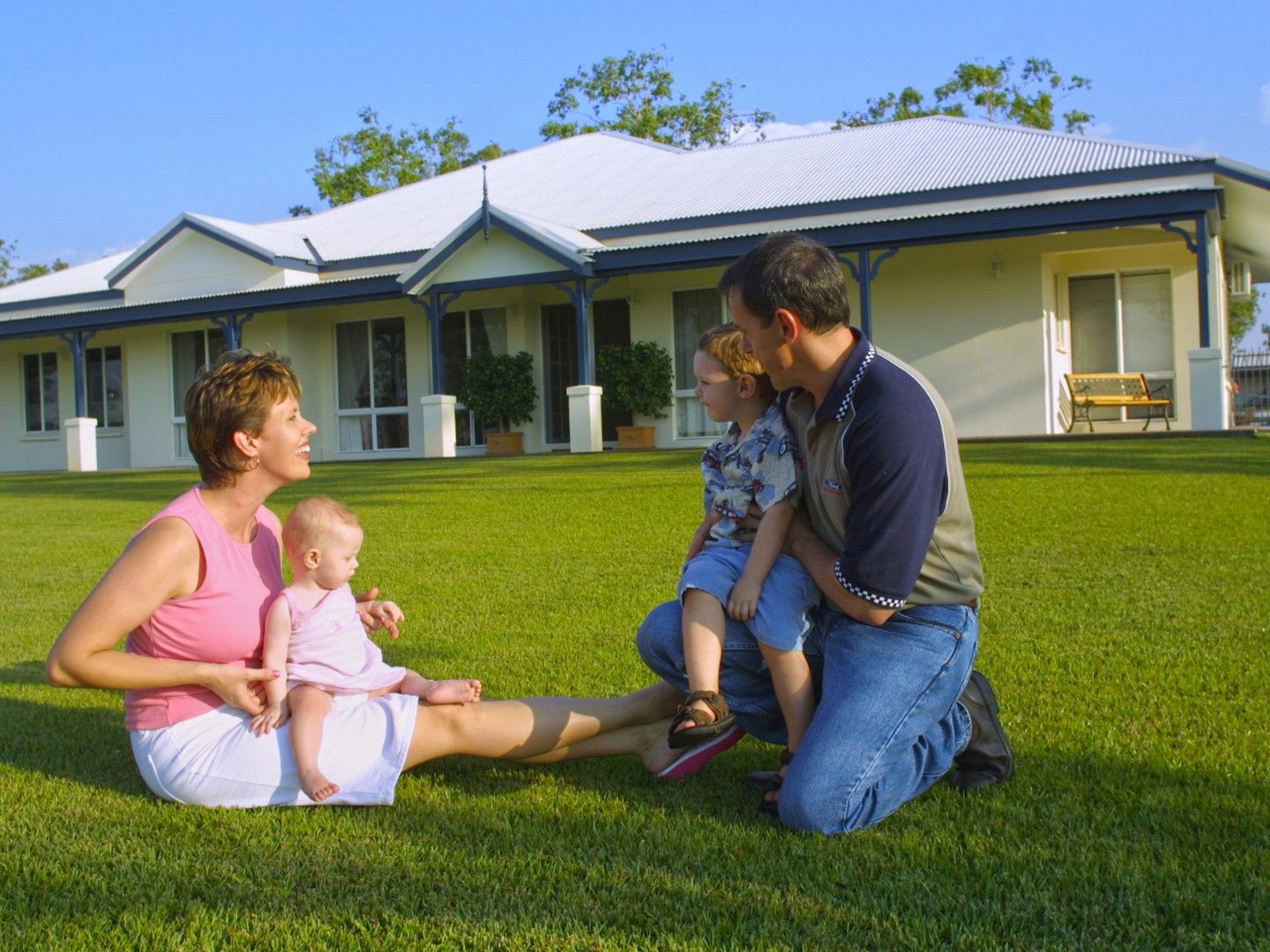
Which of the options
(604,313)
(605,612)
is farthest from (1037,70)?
(605,612)

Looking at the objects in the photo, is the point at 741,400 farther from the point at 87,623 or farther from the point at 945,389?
the point at 945,389

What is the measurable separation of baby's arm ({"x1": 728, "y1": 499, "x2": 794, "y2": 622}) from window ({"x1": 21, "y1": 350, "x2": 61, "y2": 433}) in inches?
1026

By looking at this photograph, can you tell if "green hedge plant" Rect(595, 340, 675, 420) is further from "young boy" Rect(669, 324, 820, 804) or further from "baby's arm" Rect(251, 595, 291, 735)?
"baby's arm" Rect(251, 595, 291, 735)

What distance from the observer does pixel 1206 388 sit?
50.3 ft

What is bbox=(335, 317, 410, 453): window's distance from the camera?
22594 millimetres

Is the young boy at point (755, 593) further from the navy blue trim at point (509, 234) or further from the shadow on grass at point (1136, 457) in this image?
the navy blue trim at point (509, 234)

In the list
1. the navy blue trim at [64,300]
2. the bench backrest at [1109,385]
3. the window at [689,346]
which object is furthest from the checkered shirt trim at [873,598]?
the navy blue trim at [64,300]

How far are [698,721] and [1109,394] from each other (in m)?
16.6

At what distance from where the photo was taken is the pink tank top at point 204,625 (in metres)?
3.23

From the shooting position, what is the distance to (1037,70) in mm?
44062

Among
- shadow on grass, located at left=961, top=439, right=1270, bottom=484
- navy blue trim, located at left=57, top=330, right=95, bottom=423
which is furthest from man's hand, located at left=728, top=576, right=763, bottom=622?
navy blue trim, located at left=57, top=330, right=95, bottom=423

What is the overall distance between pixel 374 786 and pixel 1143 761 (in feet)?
7.23

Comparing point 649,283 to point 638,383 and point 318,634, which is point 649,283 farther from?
point 318,634

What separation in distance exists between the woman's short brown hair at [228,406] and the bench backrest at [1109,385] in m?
15.9
